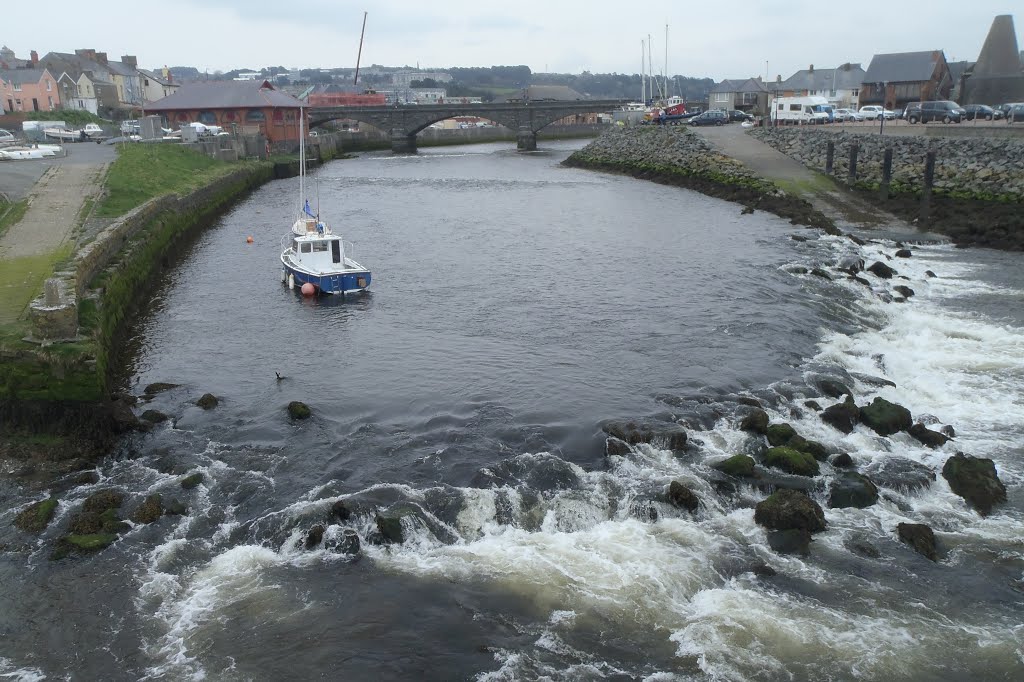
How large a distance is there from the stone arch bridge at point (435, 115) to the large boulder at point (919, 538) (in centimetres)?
9787

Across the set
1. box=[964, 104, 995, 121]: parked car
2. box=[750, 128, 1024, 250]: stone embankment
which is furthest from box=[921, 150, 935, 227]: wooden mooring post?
box=[964, 104, 995, 121]: parked car

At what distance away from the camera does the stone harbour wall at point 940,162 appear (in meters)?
45.0

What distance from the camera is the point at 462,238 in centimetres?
4338

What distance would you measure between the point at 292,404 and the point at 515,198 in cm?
4221

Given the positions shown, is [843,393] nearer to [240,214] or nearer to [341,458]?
[341,458]

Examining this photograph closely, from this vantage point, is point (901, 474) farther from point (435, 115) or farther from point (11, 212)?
point (435, 115)

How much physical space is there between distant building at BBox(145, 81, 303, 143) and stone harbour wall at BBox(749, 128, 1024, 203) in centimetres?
5799

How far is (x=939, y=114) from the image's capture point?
→ 65.9 m

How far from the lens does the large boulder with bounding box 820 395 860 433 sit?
18.7 metres

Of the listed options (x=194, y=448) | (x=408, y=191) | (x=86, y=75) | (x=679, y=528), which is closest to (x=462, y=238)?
(x=408, y=191)

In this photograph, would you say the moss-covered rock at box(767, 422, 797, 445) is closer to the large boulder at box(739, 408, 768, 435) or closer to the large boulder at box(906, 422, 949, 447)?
the large boulder at box(739, 408, 768, 435)

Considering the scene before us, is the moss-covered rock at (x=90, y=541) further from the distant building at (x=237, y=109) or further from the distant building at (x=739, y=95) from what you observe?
the distant building at (x=739, y=95)

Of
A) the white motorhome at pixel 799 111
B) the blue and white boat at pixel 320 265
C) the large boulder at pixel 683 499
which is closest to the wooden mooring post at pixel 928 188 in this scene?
the blue and white boat at pixel 320 265

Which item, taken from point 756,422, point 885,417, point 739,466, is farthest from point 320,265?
point 885,417
